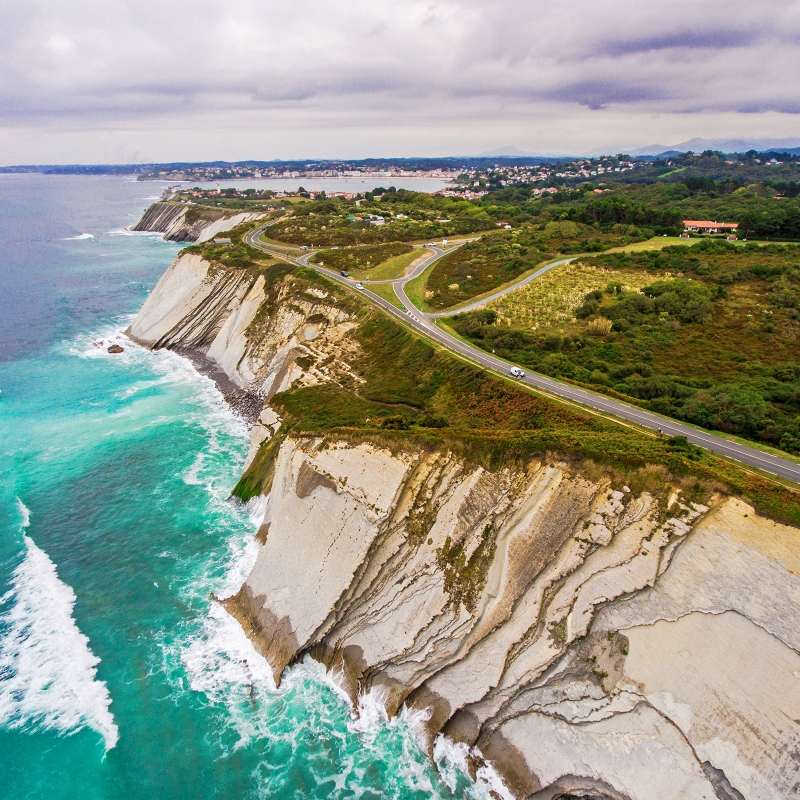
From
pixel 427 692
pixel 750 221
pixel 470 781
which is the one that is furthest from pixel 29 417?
pixel 750 221

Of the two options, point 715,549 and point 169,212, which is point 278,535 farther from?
point 169,212

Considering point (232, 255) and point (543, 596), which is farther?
point (232, 255)

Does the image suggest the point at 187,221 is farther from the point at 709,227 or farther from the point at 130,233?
the point at 709,227

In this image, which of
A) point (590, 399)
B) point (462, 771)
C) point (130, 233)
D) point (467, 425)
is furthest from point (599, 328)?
point (130, 233)

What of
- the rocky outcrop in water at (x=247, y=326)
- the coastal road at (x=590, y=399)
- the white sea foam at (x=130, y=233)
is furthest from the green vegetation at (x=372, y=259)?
the white sea foam at (x=130, y=233)

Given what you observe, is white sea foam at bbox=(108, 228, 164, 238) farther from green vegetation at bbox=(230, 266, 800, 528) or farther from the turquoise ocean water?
green vegetation at bbox=(230, 266, 800, 528)

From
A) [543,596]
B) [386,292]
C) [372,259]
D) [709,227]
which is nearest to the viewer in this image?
[543,596]

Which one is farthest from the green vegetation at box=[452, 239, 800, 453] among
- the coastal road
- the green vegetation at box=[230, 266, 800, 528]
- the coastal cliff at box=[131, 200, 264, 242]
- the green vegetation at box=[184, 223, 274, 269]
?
the coastal cliff at box=[131, 200, 264, 242]
